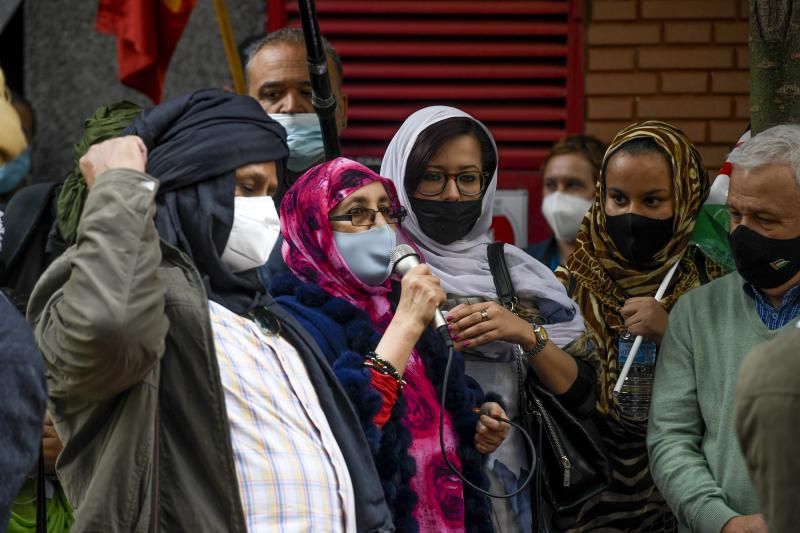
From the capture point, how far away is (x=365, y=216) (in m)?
3.60

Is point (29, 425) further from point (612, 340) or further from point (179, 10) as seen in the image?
point (179, 10)

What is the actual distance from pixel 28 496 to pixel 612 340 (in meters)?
1.84

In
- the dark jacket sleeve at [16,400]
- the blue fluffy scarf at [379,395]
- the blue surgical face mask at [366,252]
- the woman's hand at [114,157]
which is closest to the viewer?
the dark jacket sleeve at [16,400]

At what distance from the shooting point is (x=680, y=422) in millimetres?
3719

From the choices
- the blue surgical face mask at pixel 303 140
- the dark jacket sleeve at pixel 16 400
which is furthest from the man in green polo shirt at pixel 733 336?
the dark jacket sleeve at pixel 16 400

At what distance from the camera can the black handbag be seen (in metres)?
3.80

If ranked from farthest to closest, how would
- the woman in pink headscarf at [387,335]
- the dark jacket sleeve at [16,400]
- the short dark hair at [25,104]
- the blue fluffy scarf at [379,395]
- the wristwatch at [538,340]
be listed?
1. the short dark hair at [25,104]
2. the wristwatch at [538,340]
3. the woman in pink headscarf at [387,335]
4. the blue fluffy scarf at [379,395]
5. the dark jacket sleeve at [16,400]

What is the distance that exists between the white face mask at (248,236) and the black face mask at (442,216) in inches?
37.7

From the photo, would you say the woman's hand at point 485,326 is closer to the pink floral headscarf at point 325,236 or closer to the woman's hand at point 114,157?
the pink floral headscarf at point 325,236

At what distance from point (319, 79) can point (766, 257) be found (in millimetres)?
1592

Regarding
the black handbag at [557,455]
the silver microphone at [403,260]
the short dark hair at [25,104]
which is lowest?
the black handbag at [557,455]

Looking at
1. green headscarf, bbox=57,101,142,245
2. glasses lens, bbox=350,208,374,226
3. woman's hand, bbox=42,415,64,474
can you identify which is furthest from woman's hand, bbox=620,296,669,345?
woman's hand, bbox=42,415,64,474

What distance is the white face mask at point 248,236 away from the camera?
3.04m

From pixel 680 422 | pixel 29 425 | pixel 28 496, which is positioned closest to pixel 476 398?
pixel 680 422
